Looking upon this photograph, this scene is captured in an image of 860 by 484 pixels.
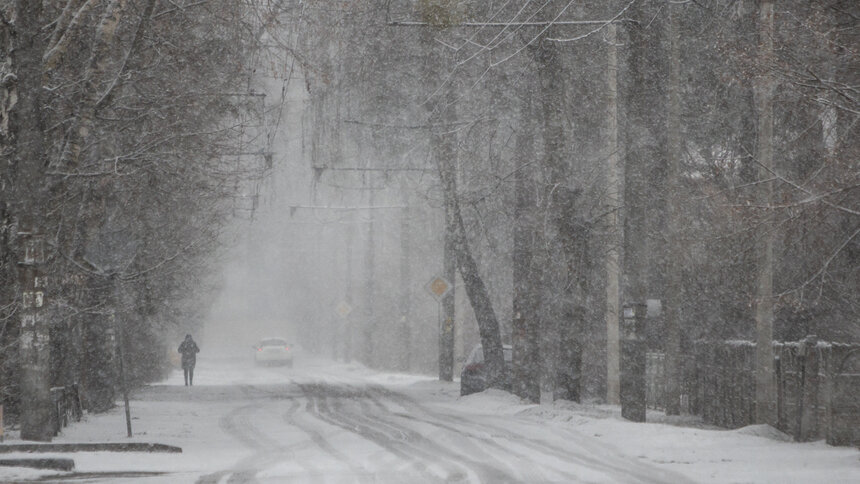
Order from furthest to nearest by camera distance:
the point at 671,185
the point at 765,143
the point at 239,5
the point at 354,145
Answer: the point at 354,145
the point at 671,185
the point at 765,143
the point at 239,5

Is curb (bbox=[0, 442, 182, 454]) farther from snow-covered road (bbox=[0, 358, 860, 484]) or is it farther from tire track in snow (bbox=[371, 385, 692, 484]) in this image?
tire track in snow (bbox=[371, 385, 692, 484])

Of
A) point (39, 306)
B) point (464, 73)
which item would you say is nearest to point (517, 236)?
point (464, 73)

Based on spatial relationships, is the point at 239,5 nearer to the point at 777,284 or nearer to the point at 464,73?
the point at 464,73

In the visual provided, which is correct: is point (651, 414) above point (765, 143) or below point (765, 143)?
below

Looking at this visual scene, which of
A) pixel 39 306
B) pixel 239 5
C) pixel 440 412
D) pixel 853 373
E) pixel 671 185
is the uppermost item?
pixel 239 5

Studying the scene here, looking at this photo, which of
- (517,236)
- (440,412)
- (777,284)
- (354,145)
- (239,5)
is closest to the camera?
(239,5)

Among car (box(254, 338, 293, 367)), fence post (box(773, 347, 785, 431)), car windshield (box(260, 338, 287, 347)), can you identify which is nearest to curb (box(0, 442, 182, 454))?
fence post (box(773, 347, 785, 431))

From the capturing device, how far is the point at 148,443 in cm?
1440

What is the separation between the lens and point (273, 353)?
5762 cm

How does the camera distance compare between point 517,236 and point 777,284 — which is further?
point 517,236

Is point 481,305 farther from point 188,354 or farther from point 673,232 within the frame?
point 188,354

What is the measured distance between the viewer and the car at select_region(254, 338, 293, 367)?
57656 millimetres

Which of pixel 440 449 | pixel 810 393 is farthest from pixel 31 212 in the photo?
A: pixel 810 393

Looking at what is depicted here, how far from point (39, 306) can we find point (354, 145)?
47.4ft
